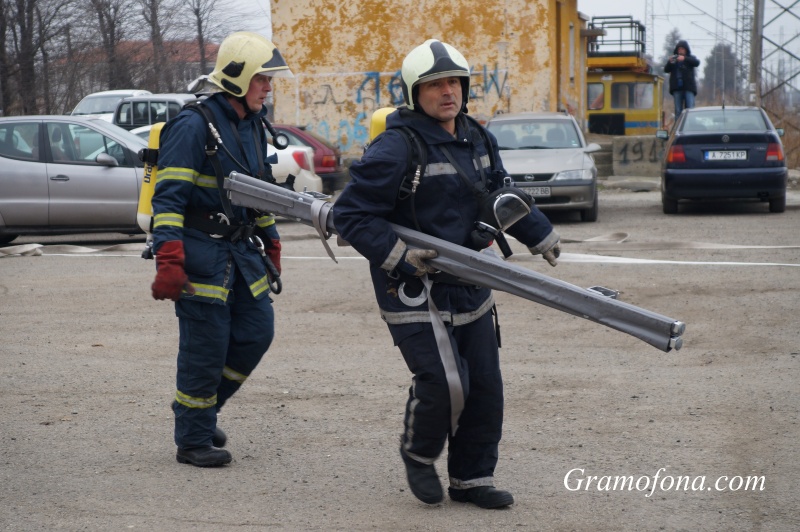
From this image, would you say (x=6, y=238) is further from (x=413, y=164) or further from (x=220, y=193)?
(x=413, y=164)

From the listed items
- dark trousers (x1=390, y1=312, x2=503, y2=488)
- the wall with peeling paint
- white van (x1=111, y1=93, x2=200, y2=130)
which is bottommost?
dark trousers (x1=390, y1=312, x2=503, y2=488)

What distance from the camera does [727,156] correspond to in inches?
628

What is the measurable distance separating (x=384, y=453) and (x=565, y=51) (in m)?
25.7

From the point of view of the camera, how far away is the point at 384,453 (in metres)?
5.17

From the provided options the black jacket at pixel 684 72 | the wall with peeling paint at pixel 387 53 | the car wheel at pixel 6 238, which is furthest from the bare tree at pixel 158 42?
the car wheel at pixel 6 238

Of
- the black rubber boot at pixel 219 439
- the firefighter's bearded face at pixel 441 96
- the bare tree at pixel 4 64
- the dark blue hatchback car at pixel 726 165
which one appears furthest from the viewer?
the bare tree at pixel 4 64

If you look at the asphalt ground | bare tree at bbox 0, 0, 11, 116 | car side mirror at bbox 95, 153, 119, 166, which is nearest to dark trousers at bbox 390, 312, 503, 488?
the asphalt ground

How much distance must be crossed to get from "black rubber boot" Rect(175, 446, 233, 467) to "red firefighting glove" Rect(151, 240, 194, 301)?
741mm

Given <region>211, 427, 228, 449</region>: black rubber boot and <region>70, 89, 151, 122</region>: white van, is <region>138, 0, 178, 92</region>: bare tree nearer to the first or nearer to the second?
<region>70, 89, 151, 122</region>: white van

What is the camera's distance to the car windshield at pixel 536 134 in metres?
16.7

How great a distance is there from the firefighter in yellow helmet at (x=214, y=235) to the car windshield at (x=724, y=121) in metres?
12.5

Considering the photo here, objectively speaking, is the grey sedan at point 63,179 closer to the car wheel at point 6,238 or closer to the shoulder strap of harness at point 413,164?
the car wheel at point 6,238

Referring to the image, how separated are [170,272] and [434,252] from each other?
3.98ft

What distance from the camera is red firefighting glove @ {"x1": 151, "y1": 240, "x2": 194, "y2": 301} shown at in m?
4.68
